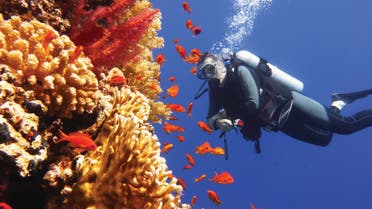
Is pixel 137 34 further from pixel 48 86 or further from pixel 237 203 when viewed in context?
pixel 237 203

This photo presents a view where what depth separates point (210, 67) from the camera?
7.41 metres

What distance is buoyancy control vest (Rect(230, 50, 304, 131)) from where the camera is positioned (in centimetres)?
791

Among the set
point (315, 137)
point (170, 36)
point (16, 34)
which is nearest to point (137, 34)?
point (16, 34)

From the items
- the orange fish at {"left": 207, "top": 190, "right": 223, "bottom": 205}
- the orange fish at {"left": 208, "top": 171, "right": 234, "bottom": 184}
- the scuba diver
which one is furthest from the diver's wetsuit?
the orange fish at {"left": 207, "top": 190, "right": 223, "bottom": 205}

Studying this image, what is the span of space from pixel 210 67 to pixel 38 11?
464 cm

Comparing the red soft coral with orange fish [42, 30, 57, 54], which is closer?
orange fish [42, 30, 57, 54]

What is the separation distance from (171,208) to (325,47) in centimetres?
12898

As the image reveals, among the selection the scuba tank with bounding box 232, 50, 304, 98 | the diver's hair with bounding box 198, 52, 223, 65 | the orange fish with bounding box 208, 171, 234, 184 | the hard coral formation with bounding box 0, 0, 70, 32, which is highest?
the scuba tank with bounding box 232, 50, 304, 98

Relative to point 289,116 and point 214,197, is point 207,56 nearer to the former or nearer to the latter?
point 289,116

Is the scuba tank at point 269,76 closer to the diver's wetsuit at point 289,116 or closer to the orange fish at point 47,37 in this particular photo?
the diver's wetsuit at point 289,116

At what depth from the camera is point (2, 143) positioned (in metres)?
2.13

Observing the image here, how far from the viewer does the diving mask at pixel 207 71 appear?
7387 mm

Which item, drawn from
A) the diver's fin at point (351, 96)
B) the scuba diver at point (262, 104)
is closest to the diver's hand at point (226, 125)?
the scuba diver at point (262, 104)

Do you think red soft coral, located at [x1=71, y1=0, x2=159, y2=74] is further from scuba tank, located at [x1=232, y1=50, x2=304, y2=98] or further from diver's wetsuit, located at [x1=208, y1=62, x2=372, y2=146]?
scuba tank, located at [x1=232, y1=50, x2=304, y2=98]
